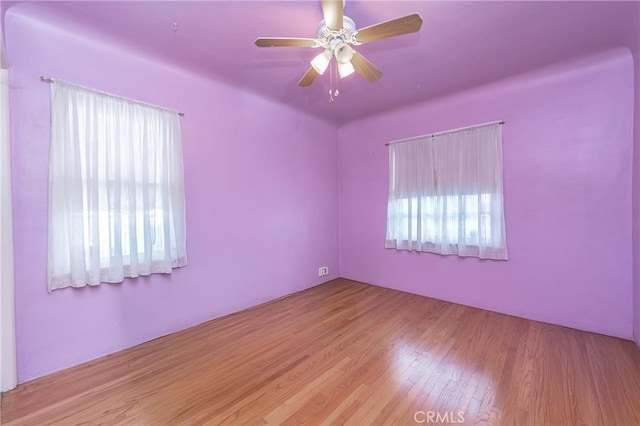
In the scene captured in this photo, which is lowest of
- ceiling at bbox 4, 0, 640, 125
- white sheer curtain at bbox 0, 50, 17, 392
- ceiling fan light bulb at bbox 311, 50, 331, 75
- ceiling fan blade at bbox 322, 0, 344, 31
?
white sheer curtain at bbox 0, 50, 17, 392

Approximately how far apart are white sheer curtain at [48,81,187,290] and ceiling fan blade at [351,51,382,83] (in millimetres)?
1849

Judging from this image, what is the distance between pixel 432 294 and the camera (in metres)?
3.44

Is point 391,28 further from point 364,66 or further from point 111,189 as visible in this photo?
point 111,189

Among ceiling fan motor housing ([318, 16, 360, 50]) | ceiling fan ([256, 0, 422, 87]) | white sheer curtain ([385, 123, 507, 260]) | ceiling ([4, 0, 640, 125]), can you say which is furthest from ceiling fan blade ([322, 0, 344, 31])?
white sheer curtain ([385, 123, 507, 260])

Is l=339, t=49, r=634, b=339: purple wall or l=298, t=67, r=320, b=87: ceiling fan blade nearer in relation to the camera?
l=298, t=67, r=320, b=87: ceiling fan blade

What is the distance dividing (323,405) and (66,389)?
1.80 metres

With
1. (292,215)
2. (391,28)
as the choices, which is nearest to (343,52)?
(391,28)

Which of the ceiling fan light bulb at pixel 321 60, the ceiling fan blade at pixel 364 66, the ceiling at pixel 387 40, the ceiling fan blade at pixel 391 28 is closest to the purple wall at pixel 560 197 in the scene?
the ceiling at pixel 387 40

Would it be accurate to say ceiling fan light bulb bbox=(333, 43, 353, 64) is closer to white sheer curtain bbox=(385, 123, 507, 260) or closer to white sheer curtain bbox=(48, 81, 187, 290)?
white sheer curtain bbox=(48, 81, 187, 290)

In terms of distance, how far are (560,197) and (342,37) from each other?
2701mm

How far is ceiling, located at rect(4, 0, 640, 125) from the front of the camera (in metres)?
1.77

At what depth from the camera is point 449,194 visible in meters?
3.21

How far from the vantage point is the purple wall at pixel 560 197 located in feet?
7.63

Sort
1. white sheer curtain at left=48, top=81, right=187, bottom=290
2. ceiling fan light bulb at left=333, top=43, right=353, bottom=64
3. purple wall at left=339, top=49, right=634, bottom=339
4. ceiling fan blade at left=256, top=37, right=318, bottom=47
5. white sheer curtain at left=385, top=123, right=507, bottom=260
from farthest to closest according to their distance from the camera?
1. white sheer curtain at left=385, top=123, right=507, bottom=260
2. purple wall at left=339, top=49, right=634, bottom=339
3. white sheer curtain at left=48, top=81, right=187, bottom=290
4. ceiling fan light bulb at left=333, top=43, right=353, bottom=64
5. ceiling fan blade at left=256, top=37, right=318, bottom=47
